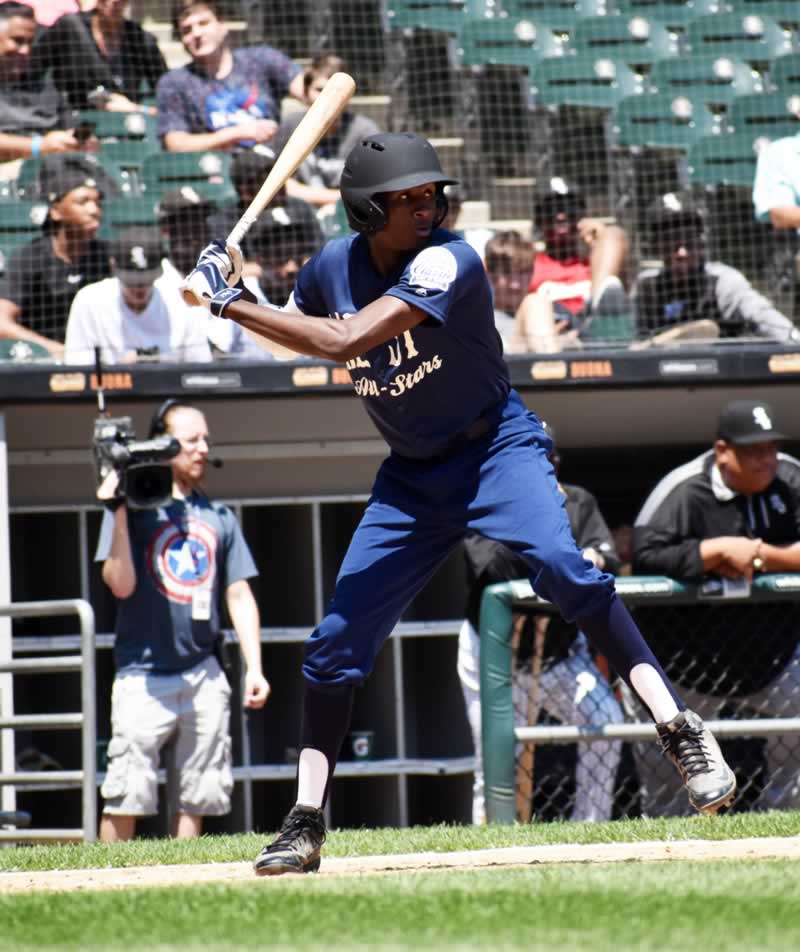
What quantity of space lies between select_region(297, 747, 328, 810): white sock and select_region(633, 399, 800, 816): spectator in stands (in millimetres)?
2416

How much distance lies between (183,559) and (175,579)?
104mm

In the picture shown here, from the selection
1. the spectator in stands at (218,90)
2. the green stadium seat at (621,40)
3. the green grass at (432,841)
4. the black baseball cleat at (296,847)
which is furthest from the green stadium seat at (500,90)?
the black baseball cleat at (296,847)

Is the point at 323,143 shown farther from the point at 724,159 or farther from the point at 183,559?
the point at 183,559

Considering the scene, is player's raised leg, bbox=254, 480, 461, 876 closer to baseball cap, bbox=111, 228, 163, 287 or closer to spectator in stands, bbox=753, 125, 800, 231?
baseball cap, bbox=111, 228, 163, 287

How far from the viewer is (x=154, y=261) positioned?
7.70m

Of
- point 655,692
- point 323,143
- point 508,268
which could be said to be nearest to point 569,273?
point 508,268

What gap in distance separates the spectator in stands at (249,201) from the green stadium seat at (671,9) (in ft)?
11.6

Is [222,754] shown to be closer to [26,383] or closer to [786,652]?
[26,383]

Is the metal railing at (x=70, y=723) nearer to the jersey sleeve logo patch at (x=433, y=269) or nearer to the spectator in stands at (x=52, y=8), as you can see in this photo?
the jersey sleeve logo patch at (x=433, y=269)

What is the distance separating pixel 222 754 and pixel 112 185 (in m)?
3.63

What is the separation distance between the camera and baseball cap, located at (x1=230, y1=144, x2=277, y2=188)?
8352mm

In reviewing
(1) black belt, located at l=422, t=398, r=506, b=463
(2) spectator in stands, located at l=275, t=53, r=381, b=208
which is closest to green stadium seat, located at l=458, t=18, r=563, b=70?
(2) spectator in stands, located at l=275, t=53, r=381, b=208

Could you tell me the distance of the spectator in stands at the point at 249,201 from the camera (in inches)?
323

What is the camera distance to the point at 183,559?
21.5 ft
